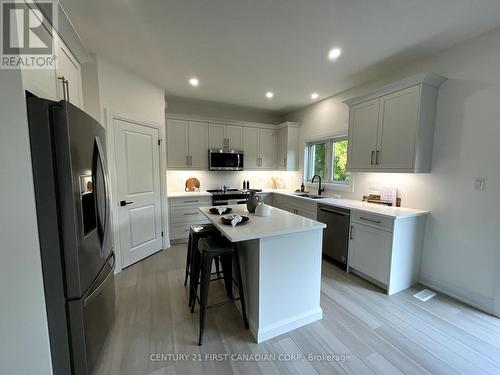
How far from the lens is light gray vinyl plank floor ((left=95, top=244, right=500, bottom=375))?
59.6 inches

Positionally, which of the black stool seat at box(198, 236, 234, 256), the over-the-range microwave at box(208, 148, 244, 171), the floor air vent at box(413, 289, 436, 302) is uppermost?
the over-the-range microwave at box(208, 148, 244, 171)

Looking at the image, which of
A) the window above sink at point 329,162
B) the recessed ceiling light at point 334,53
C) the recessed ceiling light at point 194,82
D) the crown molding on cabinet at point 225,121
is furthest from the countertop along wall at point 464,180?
the recessed ceiling light at point 194,82

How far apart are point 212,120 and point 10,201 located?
Result: 3.56 metres

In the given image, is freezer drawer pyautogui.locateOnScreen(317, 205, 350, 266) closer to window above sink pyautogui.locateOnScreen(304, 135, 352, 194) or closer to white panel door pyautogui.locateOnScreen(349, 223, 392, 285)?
white panel door pyautogui.locateOnScreen(349, 223, 392, 285)

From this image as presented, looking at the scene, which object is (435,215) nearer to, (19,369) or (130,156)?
(19,369)

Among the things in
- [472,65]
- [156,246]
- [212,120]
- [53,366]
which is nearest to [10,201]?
[53,366]

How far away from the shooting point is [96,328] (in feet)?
4.81

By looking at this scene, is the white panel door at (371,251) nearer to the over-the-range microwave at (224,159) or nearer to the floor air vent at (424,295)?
the floor air vent at (424,295)

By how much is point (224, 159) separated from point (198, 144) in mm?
600

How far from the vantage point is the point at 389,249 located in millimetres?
2361

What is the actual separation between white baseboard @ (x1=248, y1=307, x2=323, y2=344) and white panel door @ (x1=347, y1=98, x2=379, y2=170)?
6.52ft

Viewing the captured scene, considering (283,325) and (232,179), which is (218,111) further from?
(283,325)

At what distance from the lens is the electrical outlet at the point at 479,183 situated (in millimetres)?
2107

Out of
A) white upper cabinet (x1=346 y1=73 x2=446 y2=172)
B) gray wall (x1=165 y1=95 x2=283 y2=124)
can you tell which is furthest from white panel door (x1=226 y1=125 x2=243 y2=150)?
white upper cabinet (x1=346 y1=73 x2=446 y2=172)
